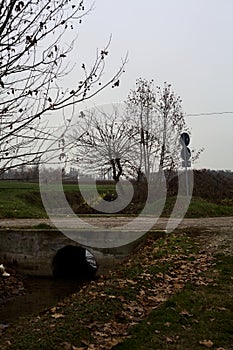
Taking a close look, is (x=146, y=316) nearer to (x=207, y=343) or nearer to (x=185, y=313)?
(x=185, y=313)

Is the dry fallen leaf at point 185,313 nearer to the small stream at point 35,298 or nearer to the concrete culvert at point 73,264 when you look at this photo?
the small stream at point 35,298

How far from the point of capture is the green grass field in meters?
21.0

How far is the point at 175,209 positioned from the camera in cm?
2123

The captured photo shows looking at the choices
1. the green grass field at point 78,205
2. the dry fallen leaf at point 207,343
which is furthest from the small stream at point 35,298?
the dry fallen leaf at point 207,343

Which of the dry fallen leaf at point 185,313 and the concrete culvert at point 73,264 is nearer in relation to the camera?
the dry fallen leaf at point 185,313

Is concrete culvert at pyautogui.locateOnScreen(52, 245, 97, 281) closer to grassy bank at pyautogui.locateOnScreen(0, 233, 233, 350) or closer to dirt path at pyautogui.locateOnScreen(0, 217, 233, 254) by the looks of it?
dirt path at pyautogui.locateOnScreen(0, 217, 233, 254)

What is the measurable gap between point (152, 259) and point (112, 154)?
51.9 feet

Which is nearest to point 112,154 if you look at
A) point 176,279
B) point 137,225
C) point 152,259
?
point 137,225

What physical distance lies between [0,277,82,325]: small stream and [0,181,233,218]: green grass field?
3410mm

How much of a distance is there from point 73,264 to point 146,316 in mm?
12033

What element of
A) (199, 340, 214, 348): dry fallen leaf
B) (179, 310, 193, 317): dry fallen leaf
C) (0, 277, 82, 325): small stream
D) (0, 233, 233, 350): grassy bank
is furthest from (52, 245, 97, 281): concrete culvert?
(199, 340, 214, 348): dry fallen leaf

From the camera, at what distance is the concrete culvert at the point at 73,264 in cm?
1680

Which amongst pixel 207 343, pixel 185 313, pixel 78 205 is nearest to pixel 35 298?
pixel 185 313

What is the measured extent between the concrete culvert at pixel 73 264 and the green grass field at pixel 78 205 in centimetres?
236
